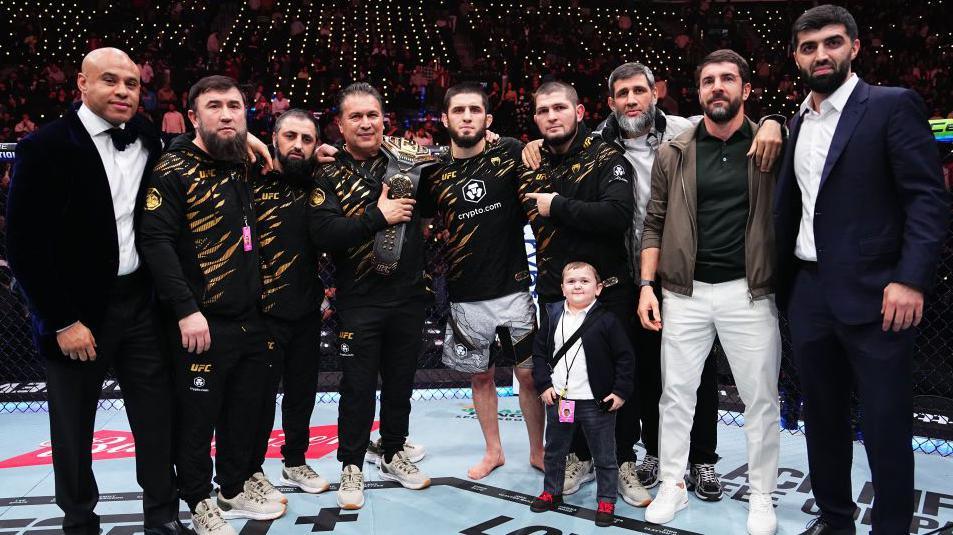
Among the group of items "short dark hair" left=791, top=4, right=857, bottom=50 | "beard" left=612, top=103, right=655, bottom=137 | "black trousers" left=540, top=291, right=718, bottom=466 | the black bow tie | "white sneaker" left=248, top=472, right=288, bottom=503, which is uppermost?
"short dark hair" left=791, top=4, right=857, bottom=50

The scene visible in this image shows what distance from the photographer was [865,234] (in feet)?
7.20

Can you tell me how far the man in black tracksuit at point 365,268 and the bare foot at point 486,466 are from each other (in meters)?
0.55

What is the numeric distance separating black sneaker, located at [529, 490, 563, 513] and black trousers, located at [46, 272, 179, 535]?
138cm

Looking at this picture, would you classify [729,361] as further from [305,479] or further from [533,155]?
[305,479]

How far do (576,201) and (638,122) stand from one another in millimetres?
478

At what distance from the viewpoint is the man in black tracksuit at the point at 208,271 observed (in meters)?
2.45

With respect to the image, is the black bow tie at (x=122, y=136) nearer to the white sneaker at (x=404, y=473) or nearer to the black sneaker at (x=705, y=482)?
the white sneaker at (x=404, y=473)

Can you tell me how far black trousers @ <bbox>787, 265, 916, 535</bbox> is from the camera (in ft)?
7.20

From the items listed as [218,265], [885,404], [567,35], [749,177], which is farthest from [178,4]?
[885,404]

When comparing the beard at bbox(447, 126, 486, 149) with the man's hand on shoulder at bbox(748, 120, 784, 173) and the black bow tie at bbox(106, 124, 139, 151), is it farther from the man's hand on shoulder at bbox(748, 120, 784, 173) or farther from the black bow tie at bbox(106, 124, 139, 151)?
the black bow tie at bbox(106, 124, 139, 151)

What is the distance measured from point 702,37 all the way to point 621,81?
1089 centimetres

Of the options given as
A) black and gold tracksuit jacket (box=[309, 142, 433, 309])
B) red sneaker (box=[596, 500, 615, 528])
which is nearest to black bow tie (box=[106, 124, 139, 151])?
black and gold tracksuit jacket (box=[309, 142, 433, 309])

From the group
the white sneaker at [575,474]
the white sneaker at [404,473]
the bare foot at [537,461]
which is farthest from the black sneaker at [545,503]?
the white sneaker at [404,473]

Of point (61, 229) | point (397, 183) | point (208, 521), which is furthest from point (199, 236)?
point (208, 521)
